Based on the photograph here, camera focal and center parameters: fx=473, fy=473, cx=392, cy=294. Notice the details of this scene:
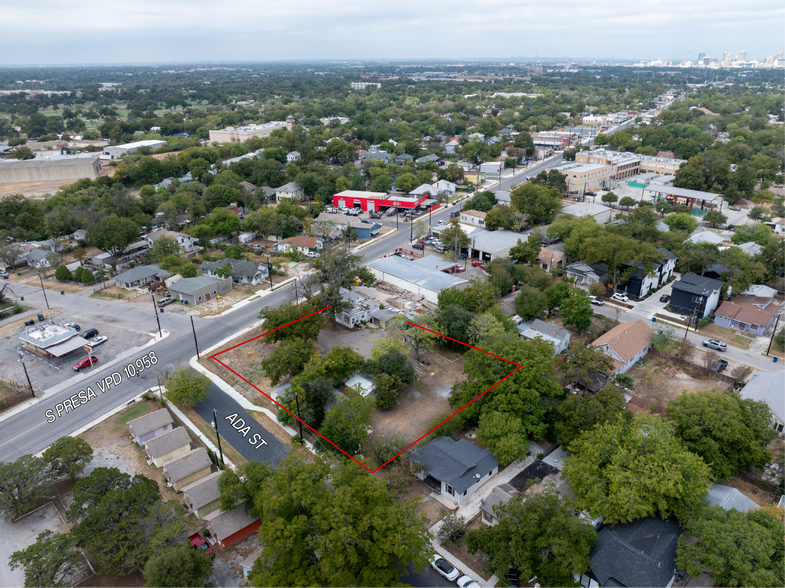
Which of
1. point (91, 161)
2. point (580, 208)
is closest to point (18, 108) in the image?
point (91, 161)

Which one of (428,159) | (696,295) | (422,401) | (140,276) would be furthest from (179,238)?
(696,295)

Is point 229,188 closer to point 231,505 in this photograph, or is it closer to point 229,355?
point 229,355

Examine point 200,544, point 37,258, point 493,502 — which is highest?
point 37,258

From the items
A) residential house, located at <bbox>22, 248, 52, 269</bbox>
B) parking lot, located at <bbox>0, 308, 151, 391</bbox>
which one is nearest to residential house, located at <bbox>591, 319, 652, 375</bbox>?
parking lot, located at <bbox>0, 308, 151, 391</bbox>

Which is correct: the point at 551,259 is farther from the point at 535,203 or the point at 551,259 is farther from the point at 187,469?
the point at 187,469

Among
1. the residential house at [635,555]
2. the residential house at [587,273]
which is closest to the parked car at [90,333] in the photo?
the residential house at [635,555]

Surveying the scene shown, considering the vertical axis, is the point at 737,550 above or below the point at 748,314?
above

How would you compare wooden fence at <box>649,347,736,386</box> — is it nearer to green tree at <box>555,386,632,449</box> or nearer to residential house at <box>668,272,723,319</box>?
residential house at <box>668,272,723,319</box>
